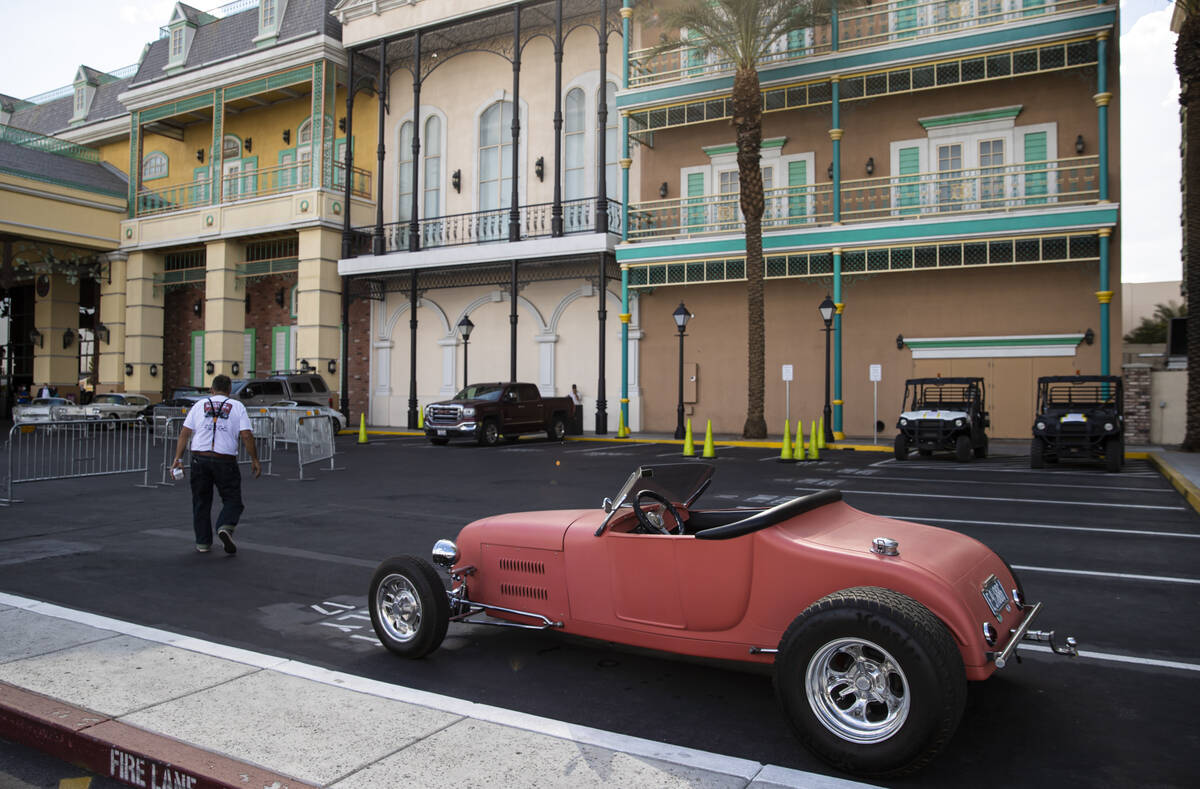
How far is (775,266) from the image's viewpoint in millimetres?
23609

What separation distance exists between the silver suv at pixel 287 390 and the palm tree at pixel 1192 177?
2329 centimetres

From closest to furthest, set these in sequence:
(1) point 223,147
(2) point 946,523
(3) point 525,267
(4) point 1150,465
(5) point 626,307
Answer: (2) point 946,523 → (4) point 1150,465 → (5) point 626,307 → (3) point 525,267 → (1) point 223,147

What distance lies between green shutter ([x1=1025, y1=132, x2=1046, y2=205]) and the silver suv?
21.6m

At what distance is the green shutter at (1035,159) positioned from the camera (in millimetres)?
21625

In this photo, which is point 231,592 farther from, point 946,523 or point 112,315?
point 112,315

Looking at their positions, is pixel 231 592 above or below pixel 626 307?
below

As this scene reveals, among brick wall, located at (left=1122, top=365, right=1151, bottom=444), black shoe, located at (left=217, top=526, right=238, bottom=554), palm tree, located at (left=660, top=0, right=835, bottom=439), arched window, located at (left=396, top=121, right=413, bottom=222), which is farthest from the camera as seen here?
arched window, located at (left=396, top=121, right=413, bottom=222)

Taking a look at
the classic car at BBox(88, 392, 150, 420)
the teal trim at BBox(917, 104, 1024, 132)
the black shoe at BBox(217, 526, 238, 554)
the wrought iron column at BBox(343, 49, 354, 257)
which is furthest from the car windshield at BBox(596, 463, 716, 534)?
the classic car at BBox(88, 392, 150, 420)

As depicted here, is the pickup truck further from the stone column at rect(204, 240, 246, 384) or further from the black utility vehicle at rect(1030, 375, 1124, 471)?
the black utility vehicle at rect(1030, 375, 1124, 471)

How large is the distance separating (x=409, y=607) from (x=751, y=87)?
1955cm

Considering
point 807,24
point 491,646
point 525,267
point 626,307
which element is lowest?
point 491,646

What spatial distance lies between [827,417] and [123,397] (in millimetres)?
23709

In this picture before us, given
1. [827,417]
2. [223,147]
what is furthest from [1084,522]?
[223,147]

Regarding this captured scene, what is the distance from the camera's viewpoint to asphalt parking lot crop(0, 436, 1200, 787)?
12.3 ft
